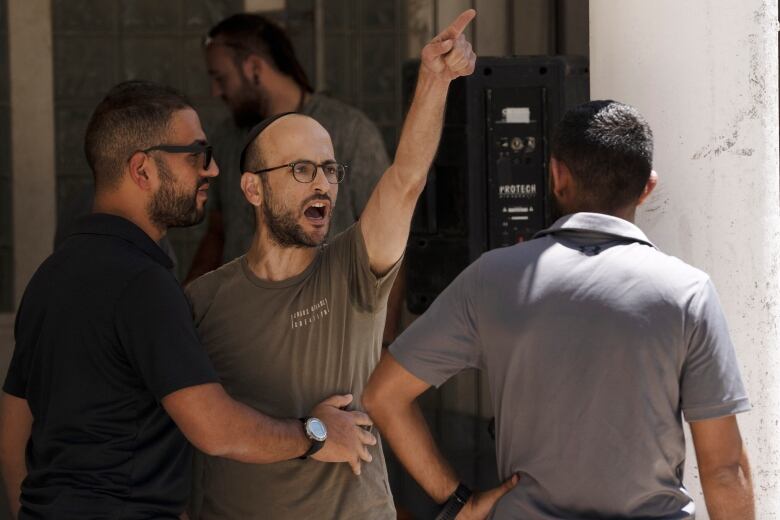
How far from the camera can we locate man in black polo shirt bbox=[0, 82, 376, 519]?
111 inches

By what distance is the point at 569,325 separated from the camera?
2.54 meters

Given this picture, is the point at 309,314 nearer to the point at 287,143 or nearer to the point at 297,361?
the point at 297,361

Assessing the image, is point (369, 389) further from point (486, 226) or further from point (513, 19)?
point (513, 19)

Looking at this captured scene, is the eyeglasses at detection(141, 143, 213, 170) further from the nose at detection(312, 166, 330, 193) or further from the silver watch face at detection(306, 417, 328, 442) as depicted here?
the silver watch face at detection(306, 417, 328, 442)

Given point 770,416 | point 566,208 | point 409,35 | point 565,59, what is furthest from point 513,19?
point 566,208

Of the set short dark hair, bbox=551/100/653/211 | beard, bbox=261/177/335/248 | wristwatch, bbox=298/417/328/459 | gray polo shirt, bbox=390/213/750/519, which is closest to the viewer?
gray polo shirt, bbox=390/213/750/519

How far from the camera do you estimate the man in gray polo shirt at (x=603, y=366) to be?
2529 millimetres

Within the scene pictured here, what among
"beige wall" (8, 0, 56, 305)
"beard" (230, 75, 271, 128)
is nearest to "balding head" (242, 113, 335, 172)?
"beard" (230, 75, 271, 128)

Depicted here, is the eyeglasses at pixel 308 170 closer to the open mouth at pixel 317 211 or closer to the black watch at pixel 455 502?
the open mouth at pixel 317 211

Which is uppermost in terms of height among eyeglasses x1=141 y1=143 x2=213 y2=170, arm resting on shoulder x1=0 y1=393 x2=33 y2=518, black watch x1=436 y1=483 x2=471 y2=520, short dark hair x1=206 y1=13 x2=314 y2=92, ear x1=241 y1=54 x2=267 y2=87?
short dark hair x1=206 y1=13 x2=314 y2=92

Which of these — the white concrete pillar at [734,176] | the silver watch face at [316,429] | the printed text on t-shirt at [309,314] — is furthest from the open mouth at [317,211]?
the white concrete pillar at [734,176]

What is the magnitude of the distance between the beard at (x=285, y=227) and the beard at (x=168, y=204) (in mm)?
221

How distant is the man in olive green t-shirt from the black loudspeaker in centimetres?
127

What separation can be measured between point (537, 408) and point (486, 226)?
76.8 inches
